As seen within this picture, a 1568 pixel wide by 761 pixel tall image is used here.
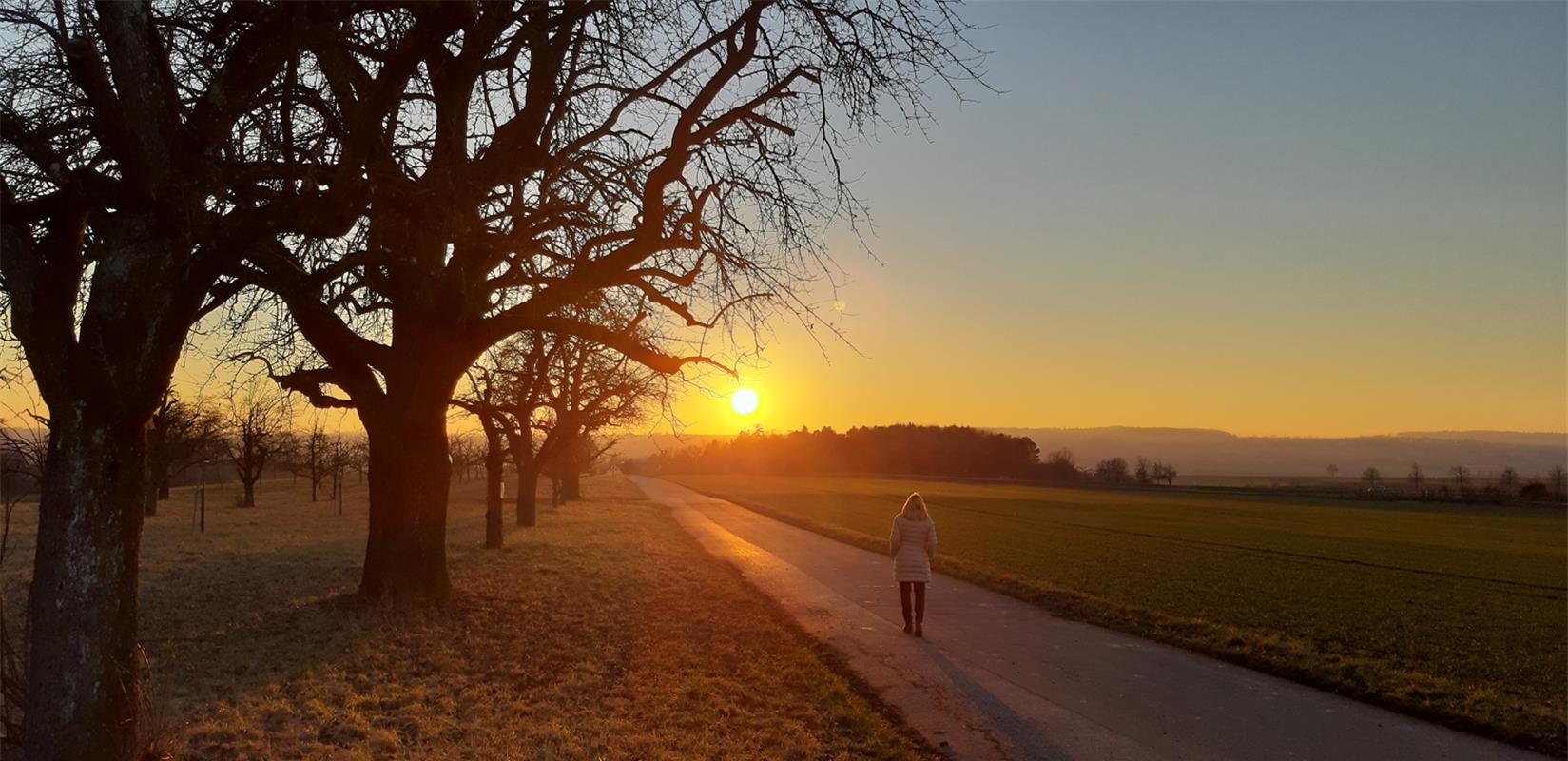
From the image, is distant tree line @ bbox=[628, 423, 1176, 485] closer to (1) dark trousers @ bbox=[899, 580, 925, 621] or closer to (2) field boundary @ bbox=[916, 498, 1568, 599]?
(2) field boundary @ bbox=[916, 498, 1568, 599]

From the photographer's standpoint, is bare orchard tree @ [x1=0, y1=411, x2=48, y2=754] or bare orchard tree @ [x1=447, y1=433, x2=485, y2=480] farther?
bare orchard tree @ [x1=447, y1=433, x2=485, y2=480]

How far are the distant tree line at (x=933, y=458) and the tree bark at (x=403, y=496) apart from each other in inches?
3985

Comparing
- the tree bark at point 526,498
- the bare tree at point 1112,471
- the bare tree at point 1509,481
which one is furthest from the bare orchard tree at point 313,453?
the bare tree at point 1509,481

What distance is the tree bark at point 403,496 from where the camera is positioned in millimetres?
10516

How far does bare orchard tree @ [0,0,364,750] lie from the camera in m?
4.18

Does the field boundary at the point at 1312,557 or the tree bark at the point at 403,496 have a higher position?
the tree bark at the point at 403,496

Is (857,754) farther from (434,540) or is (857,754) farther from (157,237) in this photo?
(434,540)

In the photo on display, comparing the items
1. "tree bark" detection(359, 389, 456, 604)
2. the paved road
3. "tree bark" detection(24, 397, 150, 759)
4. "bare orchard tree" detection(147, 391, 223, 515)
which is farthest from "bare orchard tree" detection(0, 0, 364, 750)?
"bare orchard tree" detection(147, 391, 223, 515)

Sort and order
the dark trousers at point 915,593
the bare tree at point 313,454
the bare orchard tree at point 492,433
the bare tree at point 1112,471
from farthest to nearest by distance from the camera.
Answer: the bare tree at point 1112,471, the bare tree at point 313,454, the bare orchard tree at point 492,433, the dark trousers at point 915,593

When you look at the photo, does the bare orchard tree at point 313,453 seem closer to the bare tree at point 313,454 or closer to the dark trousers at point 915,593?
the bare tree at point 313,454

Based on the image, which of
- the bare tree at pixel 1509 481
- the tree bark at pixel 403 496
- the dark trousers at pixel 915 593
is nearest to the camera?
the tree bark at pixel 403 496

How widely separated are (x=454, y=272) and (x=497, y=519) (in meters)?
11.1

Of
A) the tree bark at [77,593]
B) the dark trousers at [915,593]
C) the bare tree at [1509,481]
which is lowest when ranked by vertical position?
the bare tree at [1509,481]

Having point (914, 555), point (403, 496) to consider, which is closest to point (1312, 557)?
point (914, 555)
